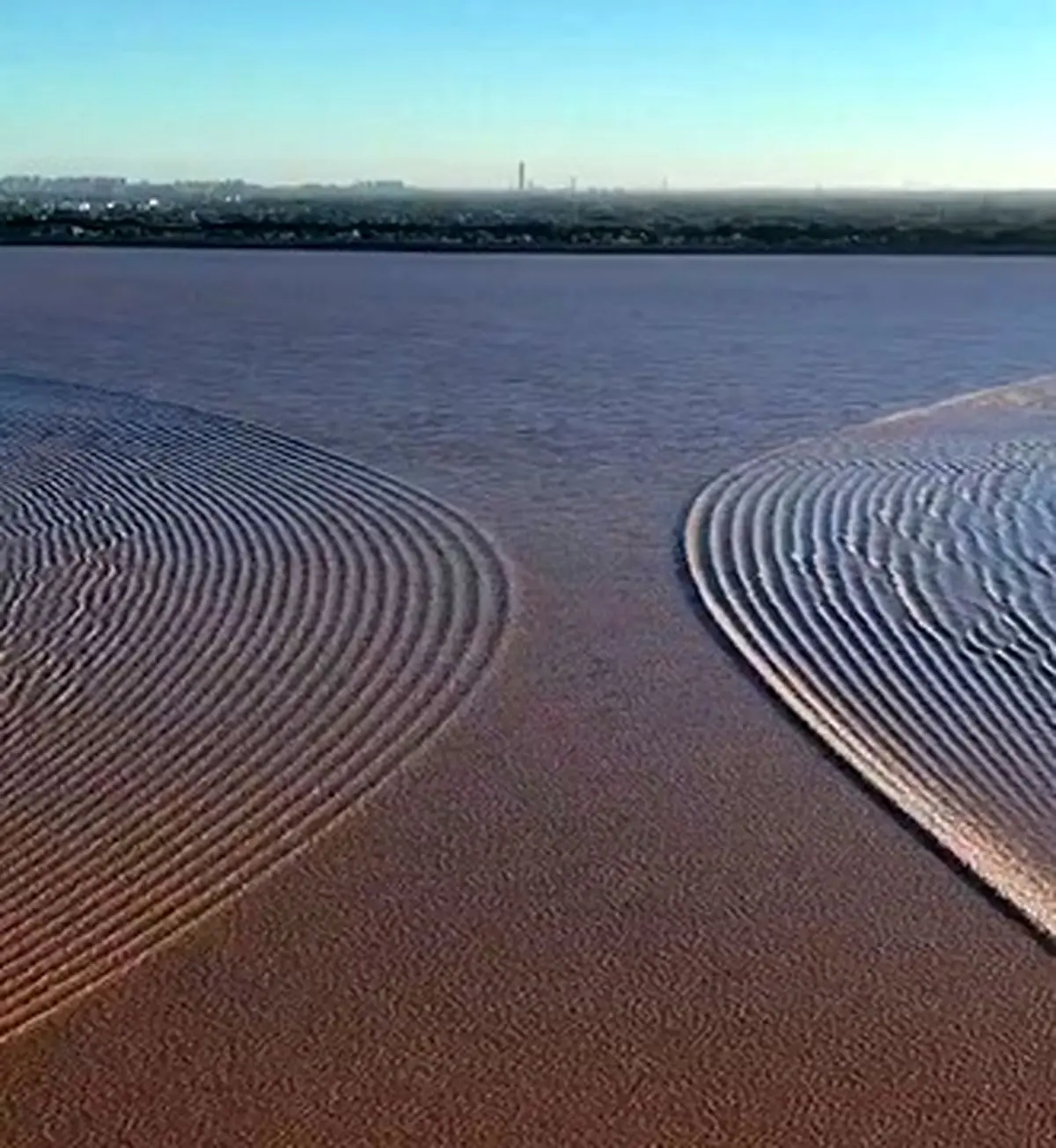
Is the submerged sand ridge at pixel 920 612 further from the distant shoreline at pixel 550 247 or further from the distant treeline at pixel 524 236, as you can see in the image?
the distant treeline at pixel 524 236

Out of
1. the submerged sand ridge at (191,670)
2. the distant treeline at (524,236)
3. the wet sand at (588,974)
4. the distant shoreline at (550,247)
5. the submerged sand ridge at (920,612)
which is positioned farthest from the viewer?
the distant treeline at (524,236)

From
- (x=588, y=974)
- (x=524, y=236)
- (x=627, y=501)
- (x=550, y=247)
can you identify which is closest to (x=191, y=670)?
(x=588, y=974)

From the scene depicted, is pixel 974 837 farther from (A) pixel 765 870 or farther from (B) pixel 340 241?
(B) pixel 340 241

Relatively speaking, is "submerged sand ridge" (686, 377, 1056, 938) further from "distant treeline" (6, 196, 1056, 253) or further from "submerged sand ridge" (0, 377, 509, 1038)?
"distant treeline" (6, 196, 1056, 253)

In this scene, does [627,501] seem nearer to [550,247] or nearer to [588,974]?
[588,974]

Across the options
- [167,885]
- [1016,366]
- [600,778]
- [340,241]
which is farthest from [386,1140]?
[340,241]

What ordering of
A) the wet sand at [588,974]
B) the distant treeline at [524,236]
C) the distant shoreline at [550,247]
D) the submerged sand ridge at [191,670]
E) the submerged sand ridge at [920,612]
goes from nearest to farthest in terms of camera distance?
1. the wet sand at [588,974]
2. the submerged sand ridge at [191,670]
3. the submerged sand ridge at [920,612]
4. the distant shoreline at [550,247]
5. the distant treeline at [524,236]

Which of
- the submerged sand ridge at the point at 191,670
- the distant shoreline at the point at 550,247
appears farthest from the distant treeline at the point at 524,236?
the submerged sand ridge at the point at 191,670
